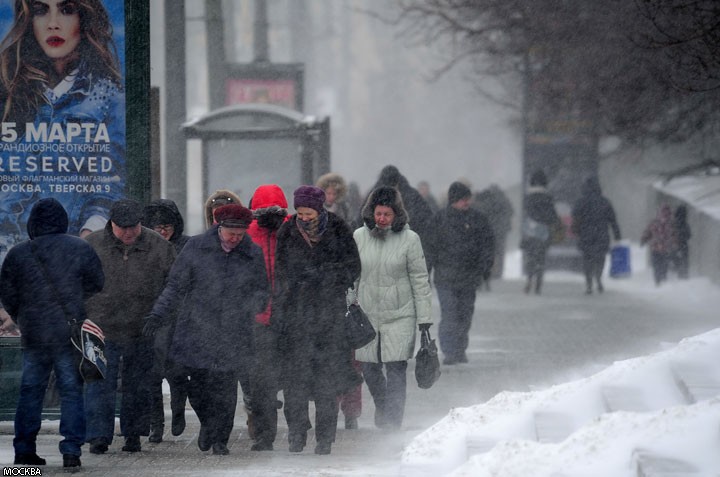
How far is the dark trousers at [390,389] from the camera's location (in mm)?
10156

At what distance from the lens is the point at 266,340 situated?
9.29 meters

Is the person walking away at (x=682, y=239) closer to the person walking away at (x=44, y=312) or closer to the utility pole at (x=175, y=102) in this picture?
the utility pole at (x=175, y=102)

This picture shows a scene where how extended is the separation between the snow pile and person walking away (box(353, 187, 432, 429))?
1.31 m

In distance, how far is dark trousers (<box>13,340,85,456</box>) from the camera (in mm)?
8375

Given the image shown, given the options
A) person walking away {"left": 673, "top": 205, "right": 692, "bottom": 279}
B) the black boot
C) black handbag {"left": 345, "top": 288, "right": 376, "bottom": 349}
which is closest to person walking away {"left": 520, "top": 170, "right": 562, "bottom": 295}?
person walking away {"left": 673, "top": 205, "right": 692, "bottom": 279}

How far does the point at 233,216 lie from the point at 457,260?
15.6 ft

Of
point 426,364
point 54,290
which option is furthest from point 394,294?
point 54,290

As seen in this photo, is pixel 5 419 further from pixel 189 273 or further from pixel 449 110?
pixel 449 110

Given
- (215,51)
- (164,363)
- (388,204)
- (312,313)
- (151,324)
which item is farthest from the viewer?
(215,51)

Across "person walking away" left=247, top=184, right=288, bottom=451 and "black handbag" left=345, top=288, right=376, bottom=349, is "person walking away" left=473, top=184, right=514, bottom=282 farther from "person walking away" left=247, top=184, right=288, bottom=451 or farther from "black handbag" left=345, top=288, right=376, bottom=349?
"black handbag" left=345, top=288, right=376, bottom=349

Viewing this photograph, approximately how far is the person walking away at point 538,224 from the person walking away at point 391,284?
12109mm

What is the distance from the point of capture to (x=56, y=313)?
844 centimetres

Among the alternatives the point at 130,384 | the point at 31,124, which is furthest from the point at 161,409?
the point at 31,124

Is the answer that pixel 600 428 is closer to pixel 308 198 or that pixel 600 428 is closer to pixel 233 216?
pixel 308 198
